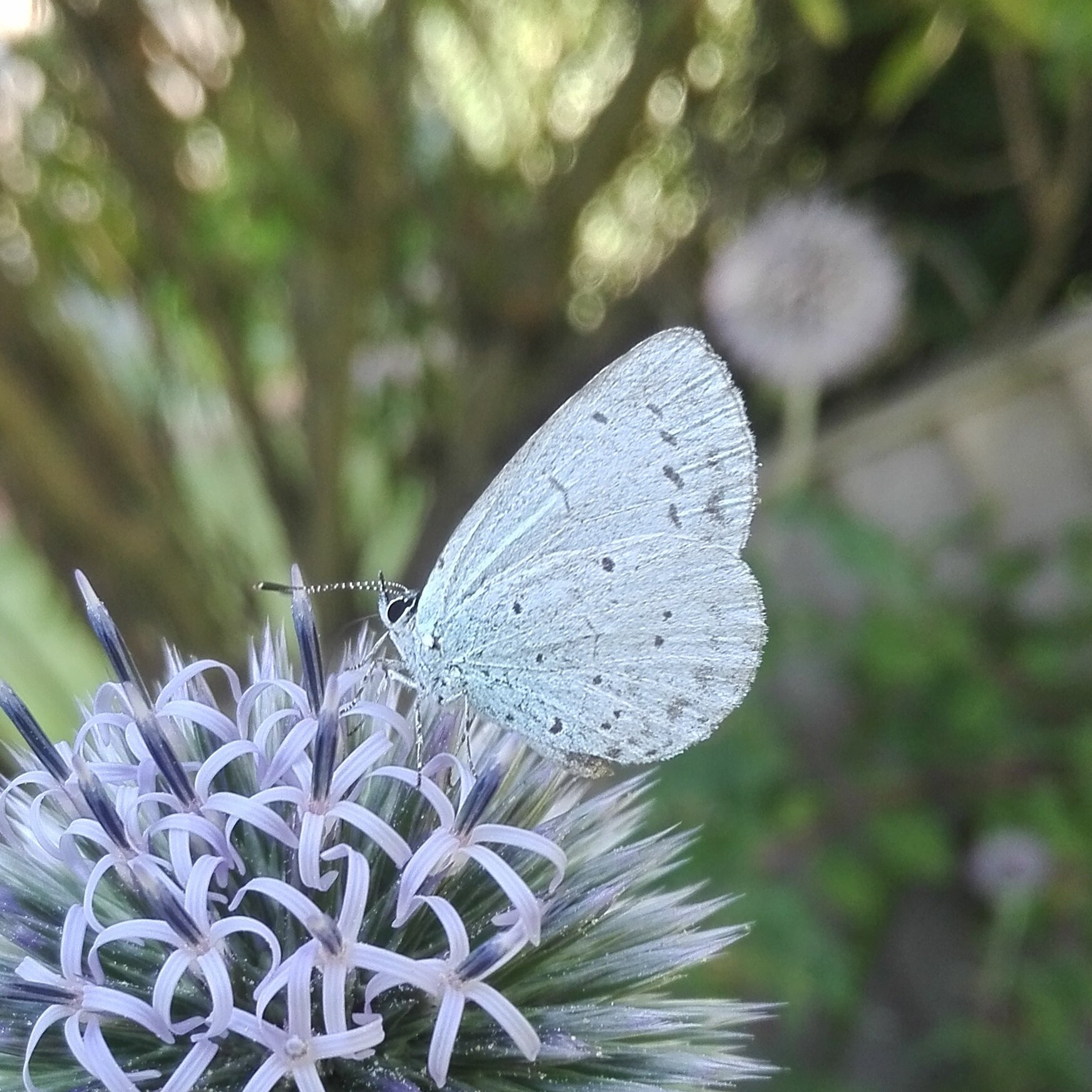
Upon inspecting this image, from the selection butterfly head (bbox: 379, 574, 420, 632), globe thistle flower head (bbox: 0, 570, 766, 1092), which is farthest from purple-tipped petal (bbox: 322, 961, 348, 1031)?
butterfly head (bbox: 379, 574, 420, 632)

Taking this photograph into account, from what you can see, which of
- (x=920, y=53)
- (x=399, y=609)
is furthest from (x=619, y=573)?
(x=920, y=53)

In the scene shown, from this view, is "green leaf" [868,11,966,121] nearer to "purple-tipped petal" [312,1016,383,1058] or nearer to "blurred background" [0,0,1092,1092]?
"blurred background" [0,0,1092,1092]

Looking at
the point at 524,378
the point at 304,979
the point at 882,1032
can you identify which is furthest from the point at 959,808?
the point at 304,979

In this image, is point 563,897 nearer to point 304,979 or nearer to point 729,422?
point 304,979

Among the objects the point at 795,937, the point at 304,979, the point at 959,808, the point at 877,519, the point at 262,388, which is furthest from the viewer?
the point at 877,519

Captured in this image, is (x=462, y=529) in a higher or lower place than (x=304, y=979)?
higher

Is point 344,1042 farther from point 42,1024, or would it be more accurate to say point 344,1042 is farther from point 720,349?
point 720,349
